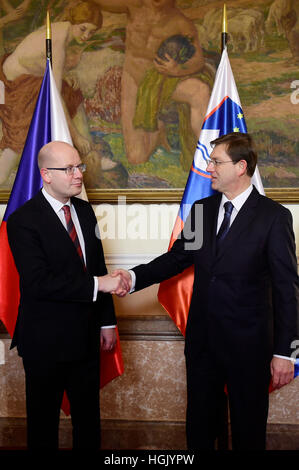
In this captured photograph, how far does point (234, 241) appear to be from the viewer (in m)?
2.28

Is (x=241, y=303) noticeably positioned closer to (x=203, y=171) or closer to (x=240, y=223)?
(x=240, y=223)

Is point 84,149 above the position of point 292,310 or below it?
above

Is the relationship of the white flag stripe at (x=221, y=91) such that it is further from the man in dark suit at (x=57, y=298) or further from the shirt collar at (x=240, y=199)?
the man in dark suit at (x=57, y=298)

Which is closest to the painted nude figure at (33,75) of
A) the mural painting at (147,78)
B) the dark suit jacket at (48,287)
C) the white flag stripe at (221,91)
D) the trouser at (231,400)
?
the mural painting at (147,78)

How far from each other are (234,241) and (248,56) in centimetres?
177

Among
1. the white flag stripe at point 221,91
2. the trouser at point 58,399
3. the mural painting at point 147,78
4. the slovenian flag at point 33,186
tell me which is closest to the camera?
the trouser at point 58,399

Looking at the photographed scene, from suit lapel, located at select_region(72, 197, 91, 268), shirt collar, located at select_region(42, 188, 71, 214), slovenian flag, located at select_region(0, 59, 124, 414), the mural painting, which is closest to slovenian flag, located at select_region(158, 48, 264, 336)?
the mural painting

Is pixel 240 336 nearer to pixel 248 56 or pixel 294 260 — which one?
pixel 294 260

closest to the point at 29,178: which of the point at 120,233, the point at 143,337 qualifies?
the point at 120,233

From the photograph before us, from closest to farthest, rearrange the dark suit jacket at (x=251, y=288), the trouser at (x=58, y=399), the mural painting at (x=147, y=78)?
1. the dark suit jacket at (x=251, y=288)
2. the trouser at (x=58, y=399)
3. the mural painting at (x=147, y=78)

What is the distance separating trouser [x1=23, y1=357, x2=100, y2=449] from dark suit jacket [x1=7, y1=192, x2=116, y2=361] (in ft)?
0.32

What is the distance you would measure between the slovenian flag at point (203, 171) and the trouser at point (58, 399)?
72 cm

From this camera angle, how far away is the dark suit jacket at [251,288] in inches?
86.2

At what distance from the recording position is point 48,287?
2.19m
